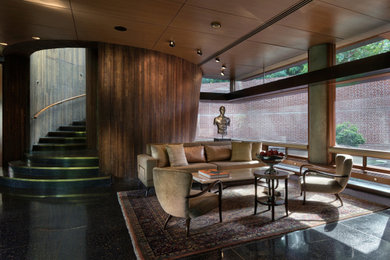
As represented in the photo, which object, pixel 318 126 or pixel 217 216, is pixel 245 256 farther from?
pixel 318 126

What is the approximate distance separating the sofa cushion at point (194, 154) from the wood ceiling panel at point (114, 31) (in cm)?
246

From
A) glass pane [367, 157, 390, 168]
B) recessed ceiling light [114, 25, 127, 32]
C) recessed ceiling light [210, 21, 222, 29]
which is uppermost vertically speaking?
recessed ceiling light [114, 25, 127, 32]

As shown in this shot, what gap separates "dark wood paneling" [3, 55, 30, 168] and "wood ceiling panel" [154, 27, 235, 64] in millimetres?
3714

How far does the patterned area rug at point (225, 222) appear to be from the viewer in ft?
7.97

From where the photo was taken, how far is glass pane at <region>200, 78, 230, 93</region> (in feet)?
28.6

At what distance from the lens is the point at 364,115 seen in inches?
182

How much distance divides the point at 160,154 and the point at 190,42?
249cm

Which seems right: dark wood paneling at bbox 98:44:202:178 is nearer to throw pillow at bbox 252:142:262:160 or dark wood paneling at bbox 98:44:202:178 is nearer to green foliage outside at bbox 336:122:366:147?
throw pillow at bbox 252:142:262:160

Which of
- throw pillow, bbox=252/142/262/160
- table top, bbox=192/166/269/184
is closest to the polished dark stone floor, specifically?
table top, bbox=192/166/269/184

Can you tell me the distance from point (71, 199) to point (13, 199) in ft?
3.21

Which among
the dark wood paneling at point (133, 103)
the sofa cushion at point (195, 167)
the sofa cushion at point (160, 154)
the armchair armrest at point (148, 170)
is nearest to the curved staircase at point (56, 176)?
the dark wood paneling at point (133, 103)

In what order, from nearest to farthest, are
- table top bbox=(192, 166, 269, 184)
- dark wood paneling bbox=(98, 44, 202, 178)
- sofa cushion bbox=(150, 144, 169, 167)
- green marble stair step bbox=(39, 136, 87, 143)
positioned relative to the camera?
table top bbox=(192, 166, 269, 184) → sofa cushion bbox=(150, 144, 169, 167) → dark wood paneling bbox=(98, 44, 202, 178) → green marble stair step bbox=(39, 136, 87, 143)

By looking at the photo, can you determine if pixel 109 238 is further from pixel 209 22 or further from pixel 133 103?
pixel 209 22

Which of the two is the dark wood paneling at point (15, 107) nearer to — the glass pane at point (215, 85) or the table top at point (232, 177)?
the table top at point (232, 177)
